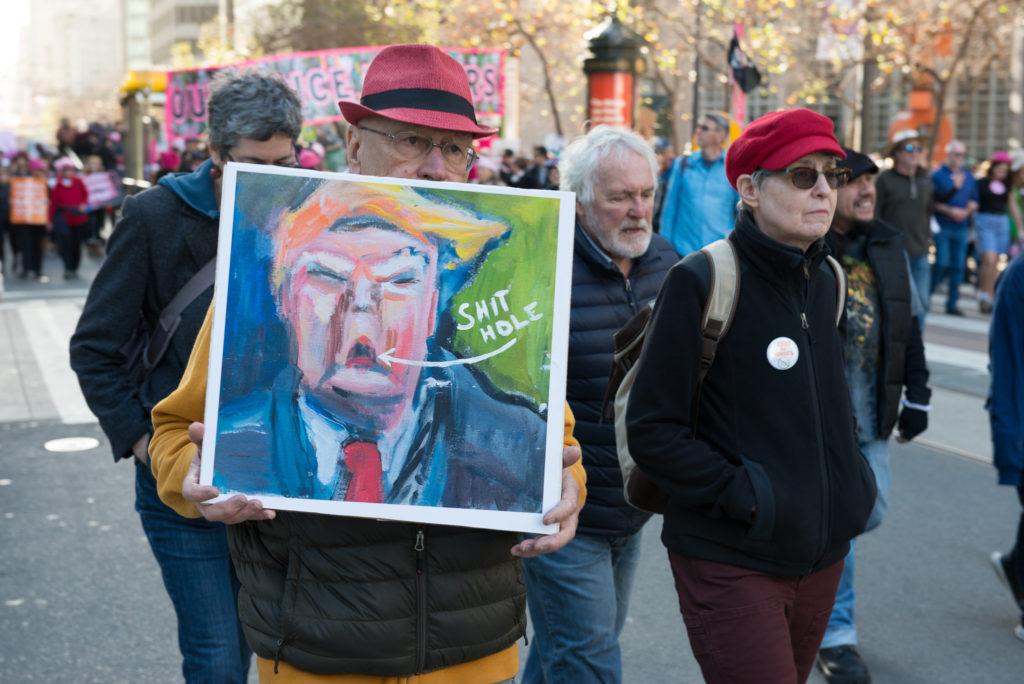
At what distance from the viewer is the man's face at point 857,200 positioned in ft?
16.4

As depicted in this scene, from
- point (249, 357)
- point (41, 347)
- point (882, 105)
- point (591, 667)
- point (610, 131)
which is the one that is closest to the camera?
point (249, 357)

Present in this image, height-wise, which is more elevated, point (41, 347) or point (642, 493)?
point (642, 493)

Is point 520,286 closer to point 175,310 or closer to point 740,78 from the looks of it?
point 175,310

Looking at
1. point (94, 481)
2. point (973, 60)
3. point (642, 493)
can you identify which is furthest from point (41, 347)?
point (973, 60)

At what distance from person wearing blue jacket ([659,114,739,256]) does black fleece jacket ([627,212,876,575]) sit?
22.0ft

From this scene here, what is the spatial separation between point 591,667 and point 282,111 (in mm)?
1690

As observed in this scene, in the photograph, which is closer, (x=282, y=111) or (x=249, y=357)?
(x=249, y=357)

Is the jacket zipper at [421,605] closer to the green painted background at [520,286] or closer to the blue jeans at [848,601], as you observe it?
the green painted background at [520,286]

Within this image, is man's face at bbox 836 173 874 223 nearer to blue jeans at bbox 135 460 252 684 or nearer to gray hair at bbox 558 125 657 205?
gray hair at bbox 558 125 657 205

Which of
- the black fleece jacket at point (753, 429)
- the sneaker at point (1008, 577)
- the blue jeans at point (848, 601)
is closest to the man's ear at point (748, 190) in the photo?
the black fleece jacket at point (753, 429)

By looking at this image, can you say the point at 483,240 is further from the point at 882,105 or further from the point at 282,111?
the point at 882,105

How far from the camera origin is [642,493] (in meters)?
3.38

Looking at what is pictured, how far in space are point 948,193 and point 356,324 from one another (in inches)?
644

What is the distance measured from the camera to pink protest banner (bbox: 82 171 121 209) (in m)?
24.2
